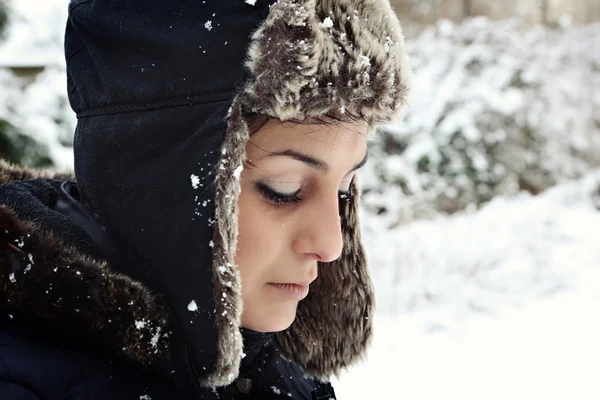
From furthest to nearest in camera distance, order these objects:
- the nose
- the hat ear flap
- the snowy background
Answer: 1. the snowy background
2. the hat ear flap
3. the nose

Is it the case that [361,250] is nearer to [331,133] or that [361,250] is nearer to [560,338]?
[331,133]

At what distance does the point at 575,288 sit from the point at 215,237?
4531 mm

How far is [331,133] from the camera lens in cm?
145

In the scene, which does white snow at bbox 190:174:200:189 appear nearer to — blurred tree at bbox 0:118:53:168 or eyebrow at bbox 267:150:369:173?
eyebrow at bbox 267:150:369:173

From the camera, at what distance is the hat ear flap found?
2012 mm

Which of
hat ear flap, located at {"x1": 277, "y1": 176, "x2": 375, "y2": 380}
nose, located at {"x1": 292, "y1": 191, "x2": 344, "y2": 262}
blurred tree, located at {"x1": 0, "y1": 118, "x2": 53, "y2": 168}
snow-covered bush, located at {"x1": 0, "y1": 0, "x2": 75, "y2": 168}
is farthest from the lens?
snow-covered bush, located at {"x1": 0, "y1": 0, "x2": 75, "y2": 168}

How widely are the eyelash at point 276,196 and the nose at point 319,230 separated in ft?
0.14

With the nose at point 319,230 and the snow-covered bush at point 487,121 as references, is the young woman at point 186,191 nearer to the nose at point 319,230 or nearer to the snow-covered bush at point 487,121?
the nose at point 319,230

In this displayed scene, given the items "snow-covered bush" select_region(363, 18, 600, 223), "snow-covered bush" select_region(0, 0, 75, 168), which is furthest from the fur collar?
"snow-covered bush" select_region(363, 18, 600, 223)

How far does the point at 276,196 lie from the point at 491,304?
3.98m

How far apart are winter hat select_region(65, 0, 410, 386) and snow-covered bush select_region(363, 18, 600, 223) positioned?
5678mm

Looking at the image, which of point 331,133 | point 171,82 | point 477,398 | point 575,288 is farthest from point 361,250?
point 575,288

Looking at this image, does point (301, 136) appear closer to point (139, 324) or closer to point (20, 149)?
point (139, 324)

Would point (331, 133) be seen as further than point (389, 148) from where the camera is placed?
No
